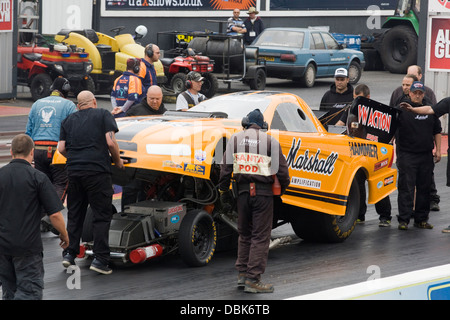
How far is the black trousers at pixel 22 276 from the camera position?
6.70m

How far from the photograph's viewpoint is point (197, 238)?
29.8ft

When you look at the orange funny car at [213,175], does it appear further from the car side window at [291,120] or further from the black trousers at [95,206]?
the black trousers at [95,206]

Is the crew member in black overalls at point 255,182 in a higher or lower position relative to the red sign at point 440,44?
lower

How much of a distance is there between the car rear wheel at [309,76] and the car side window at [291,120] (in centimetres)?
1675

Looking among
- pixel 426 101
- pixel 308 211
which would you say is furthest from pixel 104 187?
pixel 426 101

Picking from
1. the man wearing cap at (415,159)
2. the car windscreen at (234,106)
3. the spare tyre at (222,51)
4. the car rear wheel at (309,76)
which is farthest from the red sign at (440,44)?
the car windscreen at (234,106)

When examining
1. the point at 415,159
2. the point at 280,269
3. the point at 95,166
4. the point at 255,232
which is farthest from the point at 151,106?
the point at 255,232

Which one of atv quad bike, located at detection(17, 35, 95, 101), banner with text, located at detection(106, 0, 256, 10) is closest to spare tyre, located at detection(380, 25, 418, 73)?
banner with text, located at detection(106, 0, 256, 10)

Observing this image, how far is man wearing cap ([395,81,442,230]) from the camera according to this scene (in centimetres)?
1130

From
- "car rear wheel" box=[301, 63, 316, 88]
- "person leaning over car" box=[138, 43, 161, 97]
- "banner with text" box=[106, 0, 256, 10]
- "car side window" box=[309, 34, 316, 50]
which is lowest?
"car rear wheel" box=[301, 63, 316, 88]

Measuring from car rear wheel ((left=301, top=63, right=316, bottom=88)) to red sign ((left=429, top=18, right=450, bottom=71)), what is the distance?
7.79m

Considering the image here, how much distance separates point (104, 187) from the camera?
8.65m

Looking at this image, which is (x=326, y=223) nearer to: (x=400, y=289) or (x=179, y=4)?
(x=400, y=289)

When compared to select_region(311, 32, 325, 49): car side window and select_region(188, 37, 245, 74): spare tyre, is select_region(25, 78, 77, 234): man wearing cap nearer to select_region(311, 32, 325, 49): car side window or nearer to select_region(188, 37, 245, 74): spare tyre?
select_region(188, 37, 245, 74): spare tyre
